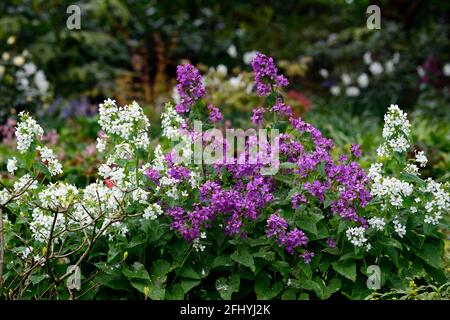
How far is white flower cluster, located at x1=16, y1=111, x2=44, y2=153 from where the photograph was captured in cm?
336

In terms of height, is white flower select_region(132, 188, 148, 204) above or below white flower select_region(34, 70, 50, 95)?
below

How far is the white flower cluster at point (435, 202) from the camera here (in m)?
3.33

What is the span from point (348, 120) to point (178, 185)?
4.46 m

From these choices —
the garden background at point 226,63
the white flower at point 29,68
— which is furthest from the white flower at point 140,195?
the white flower at point 29,68

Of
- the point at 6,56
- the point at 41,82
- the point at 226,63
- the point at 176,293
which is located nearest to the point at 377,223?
the point at 176,293

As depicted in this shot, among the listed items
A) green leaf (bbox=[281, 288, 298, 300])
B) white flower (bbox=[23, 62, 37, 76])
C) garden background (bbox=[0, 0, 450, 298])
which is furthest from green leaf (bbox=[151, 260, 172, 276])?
white flower (bbox=[23, 62, 37, 76])

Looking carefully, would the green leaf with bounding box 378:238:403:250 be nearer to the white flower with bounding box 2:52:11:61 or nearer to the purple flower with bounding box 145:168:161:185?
the purple flower with bounding box 145:168:161:185

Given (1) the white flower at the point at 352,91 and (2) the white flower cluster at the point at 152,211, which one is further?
(1) the white flower at the point at 352,91

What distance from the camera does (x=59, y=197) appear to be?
3211mm

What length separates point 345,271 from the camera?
11.1ft

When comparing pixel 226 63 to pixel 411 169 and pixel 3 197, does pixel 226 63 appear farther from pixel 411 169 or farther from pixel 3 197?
pixel 3 197

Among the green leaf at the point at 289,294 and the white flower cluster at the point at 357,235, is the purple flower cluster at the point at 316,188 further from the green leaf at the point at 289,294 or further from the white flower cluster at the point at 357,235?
the green leaf at the point at 289,294
